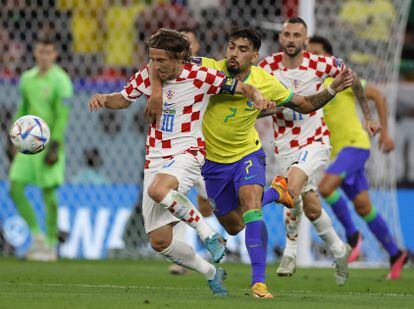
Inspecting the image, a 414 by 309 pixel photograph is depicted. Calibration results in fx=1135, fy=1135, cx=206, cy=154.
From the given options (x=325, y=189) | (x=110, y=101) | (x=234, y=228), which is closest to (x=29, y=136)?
(x=110, y=101)

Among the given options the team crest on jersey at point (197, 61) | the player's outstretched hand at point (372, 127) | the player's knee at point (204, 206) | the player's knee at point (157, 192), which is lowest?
the player's knee at point (204, 206)

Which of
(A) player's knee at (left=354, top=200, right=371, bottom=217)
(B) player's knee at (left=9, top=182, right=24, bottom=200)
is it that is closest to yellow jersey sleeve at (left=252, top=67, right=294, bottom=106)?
(A) player's knee at (left=354, top=200, right=371, bottom=217)

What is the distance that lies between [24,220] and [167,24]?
11.7 feet

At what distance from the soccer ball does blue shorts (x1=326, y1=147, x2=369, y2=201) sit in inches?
153

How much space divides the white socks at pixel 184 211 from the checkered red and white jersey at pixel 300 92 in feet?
7.95

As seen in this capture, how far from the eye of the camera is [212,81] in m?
8.39

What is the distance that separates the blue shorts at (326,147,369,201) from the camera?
11.9 metres

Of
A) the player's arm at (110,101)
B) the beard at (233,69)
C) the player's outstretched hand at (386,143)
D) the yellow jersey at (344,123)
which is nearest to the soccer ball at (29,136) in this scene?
the player's arm at (110,101)

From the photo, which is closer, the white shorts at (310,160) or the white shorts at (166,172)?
the white shorts at (166,172)

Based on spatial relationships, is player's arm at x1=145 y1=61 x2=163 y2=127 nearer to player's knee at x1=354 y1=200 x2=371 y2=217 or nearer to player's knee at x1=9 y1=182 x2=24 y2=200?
player's knee at x1=354 y1=200 x2=371 y2=217

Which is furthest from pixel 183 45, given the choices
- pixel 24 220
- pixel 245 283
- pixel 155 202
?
pixel 24 220

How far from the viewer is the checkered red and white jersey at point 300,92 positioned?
1026cm

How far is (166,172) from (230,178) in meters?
0.93

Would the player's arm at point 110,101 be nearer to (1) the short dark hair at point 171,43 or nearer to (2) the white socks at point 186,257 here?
(1) the short dark hair at point 171,43
